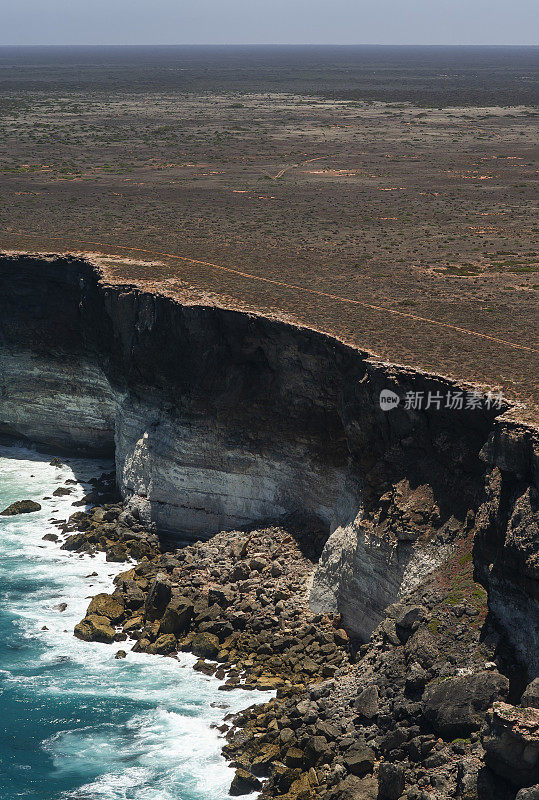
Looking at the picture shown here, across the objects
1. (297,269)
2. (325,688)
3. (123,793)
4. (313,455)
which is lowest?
(123,793)

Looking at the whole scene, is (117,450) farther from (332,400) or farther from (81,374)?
(332,400)

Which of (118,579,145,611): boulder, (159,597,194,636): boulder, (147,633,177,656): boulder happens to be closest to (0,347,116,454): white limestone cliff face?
(118,579,145,611): boulder

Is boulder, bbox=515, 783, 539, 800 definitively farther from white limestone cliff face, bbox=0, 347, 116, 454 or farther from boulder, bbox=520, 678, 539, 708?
white limestone cliff face, bbox=0, 347, 116, 454

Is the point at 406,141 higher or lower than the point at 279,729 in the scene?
higher

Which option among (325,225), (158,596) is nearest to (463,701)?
(158,596)

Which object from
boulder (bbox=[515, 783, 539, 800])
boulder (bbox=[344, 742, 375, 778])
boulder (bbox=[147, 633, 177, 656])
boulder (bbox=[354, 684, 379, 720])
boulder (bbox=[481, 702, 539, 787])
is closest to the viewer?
boulder (bbox=[515, 783, 539, 800])

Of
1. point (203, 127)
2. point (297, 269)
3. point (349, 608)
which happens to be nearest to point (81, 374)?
point (297, 269)

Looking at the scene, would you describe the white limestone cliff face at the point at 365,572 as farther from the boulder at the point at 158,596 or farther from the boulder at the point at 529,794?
the boulder at the point at 529,794
